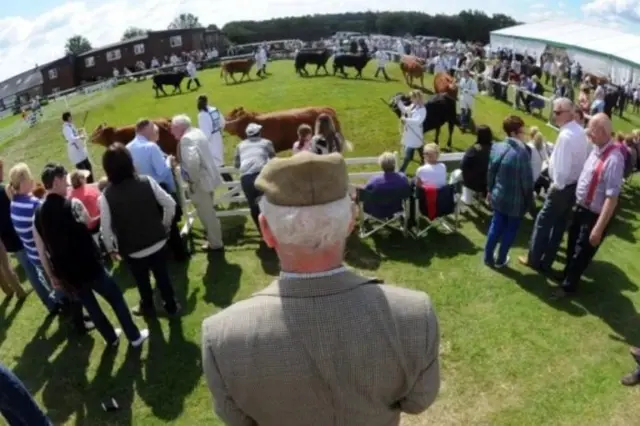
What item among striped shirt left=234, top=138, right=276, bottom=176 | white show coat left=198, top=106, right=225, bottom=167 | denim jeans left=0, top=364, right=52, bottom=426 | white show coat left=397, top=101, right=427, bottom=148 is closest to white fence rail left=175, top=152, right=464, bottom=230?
white show coat left=198, top=106, right=225, bottom=167

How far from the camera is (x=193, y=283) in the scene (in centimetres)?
638

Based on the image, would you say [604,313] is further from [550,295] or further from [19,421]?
[19,421]

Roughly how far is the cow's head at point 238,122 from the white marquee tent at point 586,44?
18678mm

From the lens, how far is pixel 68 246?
4375 mm

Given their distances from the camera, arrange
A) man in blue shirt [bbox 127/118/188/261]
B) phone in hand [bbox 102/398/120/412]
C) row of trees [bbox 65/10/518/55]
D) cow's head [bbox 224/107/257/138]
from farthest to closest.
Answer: row of trees [bbox 65/10/518/55]
cow's head [bbox 224/107/257/138]
man in blue shirt [bbox 127/118/188/261]
phone in hand [bbox 102/398/120/412]

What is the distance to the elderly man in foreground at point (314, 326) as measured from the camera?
1.68 meters

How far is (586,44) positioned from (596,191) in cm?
2616

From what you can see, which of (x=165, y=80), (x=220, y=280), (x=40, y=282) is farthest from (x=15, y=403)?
(x=165, y=80)

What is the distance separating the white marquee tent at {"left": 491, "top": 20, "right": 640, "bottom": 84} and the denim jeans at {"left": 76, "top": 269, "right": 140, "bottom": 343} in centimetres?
2327

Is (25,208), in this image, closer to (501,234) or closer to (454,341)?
(454,341)

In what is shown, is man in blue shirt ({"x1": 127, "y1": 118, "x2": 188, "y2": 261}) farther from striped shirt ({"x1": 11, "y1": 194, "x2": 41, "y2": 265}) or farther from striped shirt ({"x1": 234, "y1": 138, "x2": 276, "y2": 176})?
striped shirt ({"x1": 11, "y1": 194, "x2": 41, "y2": 265})

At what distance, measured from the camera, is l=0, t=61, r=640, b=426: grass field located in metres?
4.26

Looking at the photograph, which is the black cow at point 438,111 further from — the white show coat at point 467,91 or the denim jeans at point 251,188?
the denim jeans at point 251,188

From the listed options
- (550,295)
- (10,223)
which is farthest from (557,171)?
(10,223)
